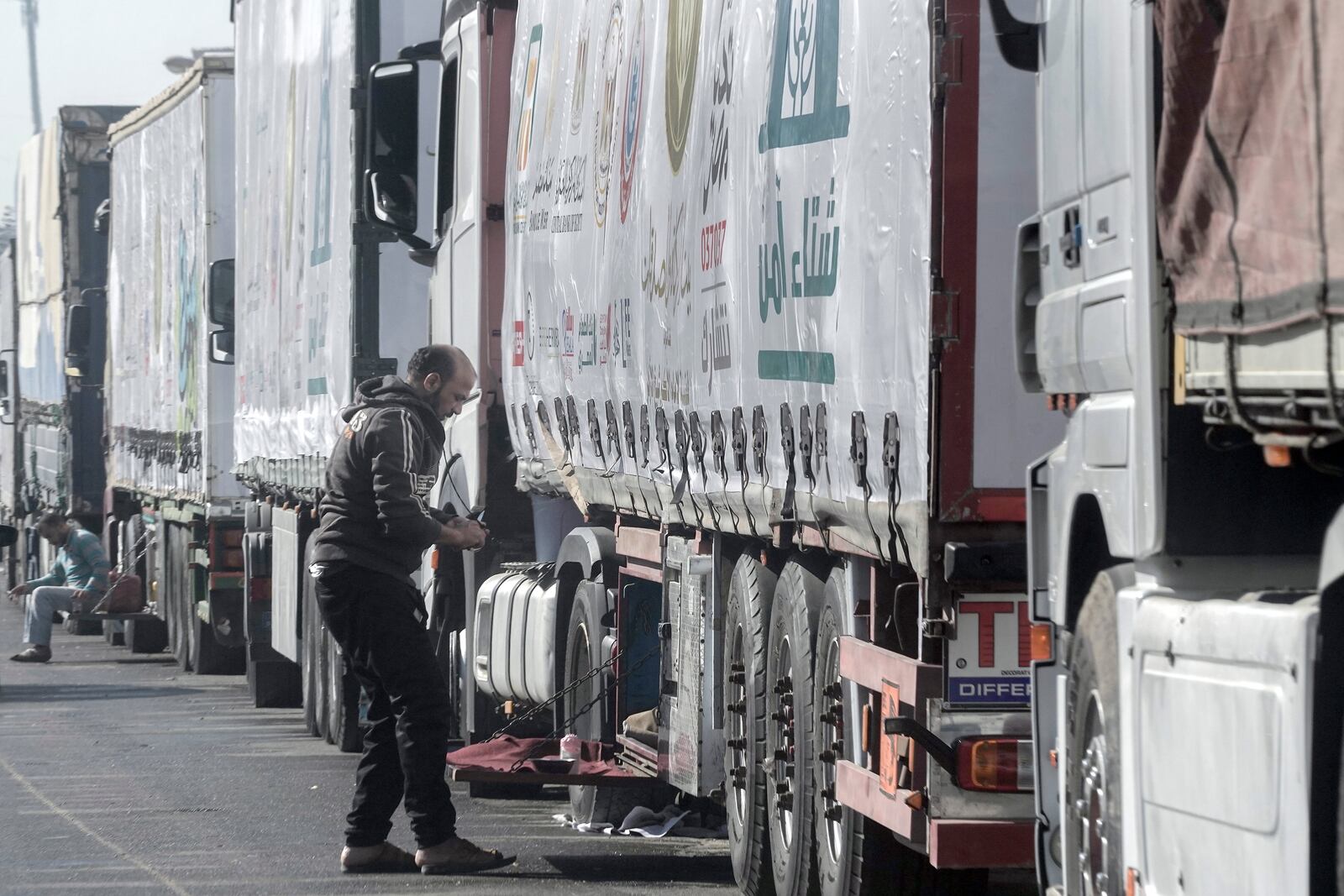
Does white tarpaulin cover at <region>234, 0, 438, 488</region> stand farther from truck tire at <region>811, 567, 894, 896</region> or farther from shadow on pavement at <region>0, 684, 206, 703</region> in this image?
truck tire at <region>811, 567, 894, 896</region>

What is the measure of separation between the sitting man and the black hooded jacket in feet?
44.3

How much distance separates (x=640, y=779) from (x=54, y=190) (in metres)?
21.6

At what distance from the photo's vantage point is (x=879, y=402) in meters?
7.13

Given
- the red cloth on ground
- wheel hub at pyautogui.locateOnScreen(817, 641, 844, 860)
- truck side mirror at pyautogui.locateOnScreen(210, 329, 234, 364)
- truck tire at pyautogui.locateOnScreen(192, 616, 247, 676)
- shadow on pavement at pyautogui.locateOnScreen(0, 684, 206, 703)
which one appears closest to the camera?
wheel hub at pyautogui.locateOnScreen(817, 641, 844, 860)

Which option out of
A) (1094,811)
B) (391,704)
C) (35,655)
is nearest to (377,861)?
(391,704)

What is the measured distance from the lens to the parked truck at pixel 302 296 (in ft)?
48.8

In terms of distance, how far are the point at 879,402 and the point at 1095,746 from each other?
5.06 ft

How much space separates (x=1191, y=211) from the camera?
5012mm

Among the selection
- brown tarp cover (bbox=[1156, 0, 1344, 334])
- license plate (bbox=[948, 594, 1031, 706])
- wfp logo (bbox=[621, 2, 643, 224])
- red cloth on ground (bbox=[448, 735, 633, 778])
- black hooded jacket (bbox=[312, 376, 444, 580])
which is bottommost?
red cloth on ground (bbox=[448, 735, 633, 778])

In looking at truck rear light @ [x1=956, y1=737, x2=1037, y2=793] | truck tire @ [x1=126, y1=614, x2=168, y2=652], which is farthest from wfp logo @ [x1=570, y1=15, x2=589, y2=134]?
truck tire @ [x1=126, y1=614, x2=168, y2=652]

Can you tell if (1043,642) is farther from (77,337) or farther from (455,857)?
(77,337)

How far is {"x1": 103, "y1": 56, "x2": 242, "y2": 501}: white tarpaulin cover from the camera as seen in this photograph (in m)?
21.1

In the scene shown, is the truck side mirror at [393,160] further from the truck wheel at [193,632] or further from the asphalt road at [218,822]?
the truck wheel at [193,632]

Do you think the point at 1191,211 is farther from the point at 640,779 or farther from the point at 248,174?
the point at 248,174
